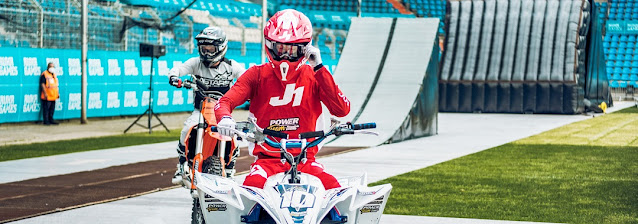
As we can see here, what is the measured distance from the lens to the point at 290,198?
5.55 m

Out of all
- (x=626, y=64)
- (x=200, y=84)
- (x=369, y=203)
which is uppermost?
(x=200, y=84)

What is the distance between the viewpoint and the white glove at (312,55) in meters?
6.32

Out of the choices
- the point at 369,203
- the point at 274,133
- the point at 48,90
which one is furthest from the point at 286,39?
the point at 48,90

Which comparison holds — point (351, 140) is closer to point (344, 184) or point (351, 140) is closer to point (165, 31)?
point (165, 31)

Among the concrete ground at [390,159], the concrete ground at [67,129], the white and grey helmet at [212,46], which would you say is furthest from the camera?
the concrete ground at [67,129]

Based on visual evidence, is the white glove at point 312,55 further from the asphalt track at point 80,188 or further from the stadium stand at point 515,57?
the stadium stand at point 515,57

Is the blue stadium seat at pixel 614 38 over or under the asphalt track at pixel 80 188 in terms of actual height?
over

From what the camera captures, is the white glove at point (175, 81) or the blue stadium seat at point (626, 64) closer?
the white glove at point (175, 81)

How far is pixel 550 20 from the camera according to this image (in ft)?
119

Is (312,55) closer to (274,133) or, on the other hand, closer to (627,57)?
(274,133)

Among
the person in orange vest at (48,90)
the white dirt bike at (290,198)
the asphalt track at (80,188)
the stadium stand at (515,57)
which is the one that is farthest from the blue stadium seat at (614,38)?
the white dirt bike at (290,198)

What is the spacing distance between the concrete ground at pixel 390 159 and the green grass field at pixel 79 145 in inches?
29.2

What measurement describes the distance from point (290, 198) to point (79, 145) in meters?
14.7

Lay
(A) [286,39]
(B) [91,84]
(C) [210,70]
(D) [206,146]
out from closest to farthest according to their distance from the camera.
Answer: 1. (A) [286,39]
2. (D) [206,146]
3. (C) [210,70]
4. (B) [91,84]
